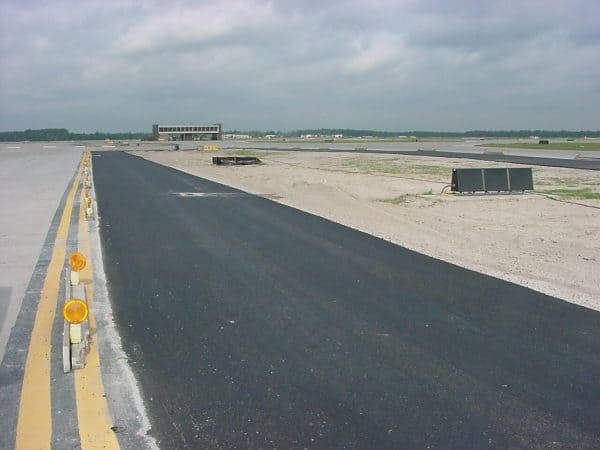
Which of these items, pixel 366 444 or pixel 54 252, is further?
pixel 54 252

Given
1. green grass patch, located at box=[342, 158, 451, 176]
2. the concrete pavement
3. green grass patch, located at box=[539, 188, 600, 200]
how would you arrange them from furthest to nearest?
1. green grass patch, located at box=[342, 158, 451, 176]
2. green grass patch, located at box=[539, 188, 600, 200]
3. the concrete pavement

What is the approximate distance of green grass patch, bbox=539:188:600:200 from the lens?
64.9ft

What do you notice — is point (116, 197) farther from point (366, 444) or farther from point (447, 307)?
point (366, 444)

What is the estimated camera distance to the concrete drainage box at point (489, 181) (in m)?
20.2

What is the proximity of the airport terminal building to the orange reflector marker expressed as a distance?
445ft

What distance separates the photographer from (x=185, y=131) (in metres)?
137

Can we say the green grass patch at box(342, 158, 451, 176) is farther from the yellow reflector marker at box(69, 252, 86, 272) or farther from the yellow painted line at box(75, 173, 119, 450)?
the yellow painted line at box(75, 173, 119, 450)

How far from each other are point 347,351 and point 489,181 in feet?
53.0

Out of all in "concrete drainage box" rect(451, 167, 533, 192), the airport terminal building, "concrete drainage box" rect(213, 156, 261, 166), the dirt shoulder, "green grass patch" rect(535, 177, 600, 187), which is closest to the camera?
the dirt shoulder

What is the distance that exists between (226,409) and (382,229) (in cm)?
932

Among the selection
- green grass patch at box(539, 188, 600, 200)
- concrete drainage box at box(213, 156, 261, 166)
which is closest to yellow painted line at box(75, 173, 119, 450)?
green grass patch at box(539, 188, 600, 200)

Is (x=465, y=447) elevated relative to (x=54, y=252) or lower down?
lower down

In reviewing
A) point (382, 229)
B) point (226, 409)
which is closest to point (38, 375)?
point (226, 409)

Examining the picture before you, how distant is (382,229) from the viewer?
13.3 meters
